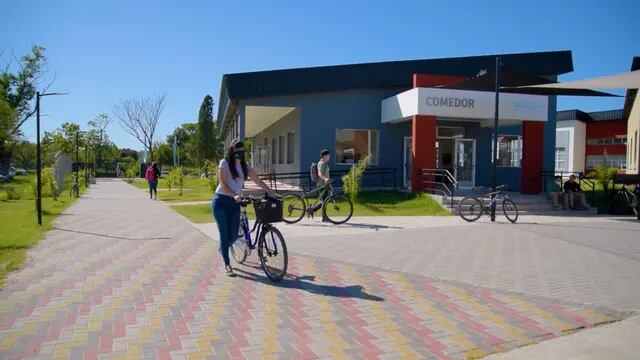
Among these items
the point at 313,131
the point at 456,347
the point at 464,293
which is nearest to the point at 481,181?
the point at 313,131

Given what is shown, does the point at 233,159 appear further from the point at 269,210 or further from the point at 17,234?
the point at 17,234

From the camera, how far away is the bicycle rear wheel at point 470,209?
13.0 metres

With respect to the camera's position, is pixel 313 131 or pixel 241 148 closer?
pixel 241 148

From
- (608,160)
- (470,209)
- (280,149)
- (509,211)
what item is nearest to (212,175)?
(280,149)

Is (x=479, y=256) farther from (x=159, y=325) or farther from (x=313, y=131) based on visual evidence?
(x=313, y=131)

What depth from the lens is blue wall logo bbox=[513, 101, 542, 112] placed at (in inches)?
695

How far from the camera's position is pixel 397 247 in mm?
8641

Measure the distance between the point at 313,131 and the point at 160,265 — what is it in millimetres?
13416

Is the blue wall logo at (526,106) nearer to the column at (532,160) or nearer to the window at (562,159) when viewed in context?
the column at (532,160)

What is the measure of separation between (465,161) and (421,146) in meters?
3.99

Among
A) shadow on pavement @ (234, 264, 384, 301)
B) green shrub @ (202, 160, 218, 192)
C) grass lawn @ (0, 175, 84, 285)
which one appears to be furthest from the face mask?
green shrub @ (202, 160, 218, 192)

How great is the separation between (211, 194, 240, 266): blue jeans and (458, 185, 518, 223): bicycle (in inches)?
317

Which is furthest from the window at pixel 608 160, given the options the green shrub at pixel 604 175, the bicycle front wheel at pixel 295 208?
the bicycle front wheel at pixel 295 208

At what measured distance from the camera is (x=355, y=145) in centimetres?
2053
